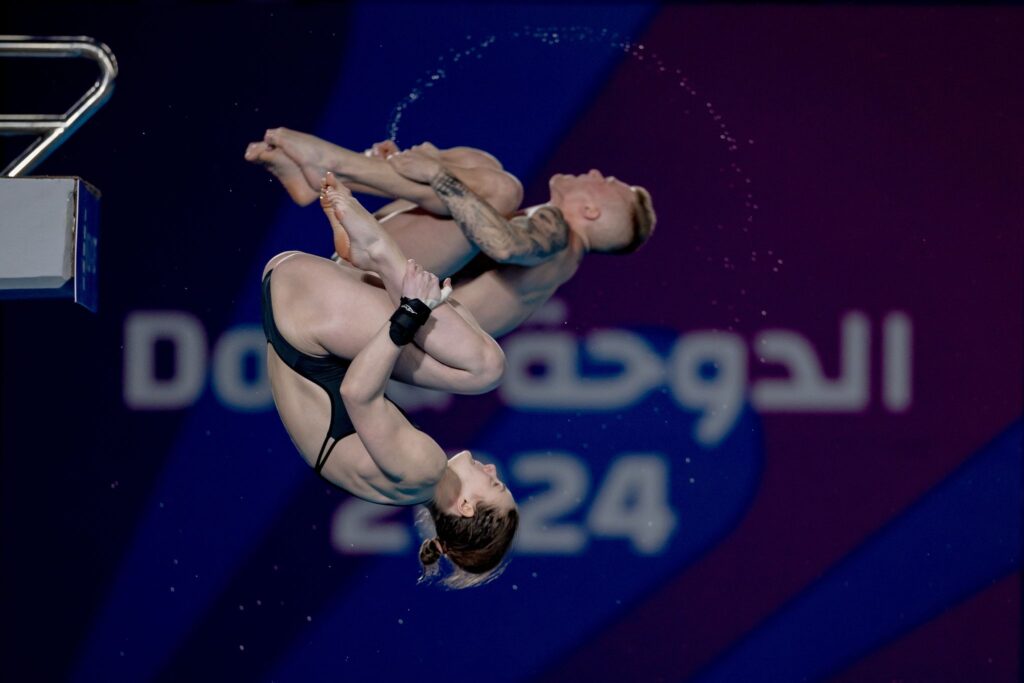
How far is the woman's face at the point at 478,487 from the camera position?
12.6 ft

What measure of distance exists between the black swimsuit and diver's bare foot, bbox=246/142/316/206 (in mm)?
359

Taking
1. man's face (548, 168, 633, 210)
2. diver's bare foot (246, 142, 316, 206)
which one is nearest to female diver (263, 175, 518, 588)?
diver's bare foot (246, 142, 316, 206)

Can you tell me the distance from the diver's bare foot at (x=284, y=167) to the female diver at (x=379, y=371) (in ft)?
1.08

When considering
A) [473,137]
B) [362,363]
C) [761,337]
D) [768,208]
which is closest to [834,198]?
[768,208]

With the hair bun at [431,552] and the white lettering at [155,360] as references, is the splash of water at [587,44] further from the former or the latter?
the hair bun at [431,552]

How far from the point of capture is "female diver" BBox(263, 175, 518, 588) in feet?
11.6

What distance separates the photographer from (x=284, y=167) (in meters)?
4.09

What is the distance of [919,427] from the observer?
18.7ft

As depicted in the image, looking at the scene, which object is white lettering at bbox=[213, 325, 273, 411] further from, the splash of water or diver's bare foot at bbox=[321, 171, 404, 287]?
diver's bare foot at bbox=[321, 171, 404, 287]

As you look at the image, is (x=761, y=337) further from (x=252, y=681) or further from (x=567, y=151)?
(x=252, y=681)

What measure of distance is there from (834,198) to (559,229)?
1.67 metres

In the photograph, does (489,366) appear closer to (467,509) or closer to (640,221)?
(467,509)

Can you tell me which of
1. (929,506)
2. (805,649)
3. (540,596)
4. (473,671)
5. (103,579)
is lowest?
(103,579)

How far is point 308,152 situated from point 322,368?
690 millimetres
